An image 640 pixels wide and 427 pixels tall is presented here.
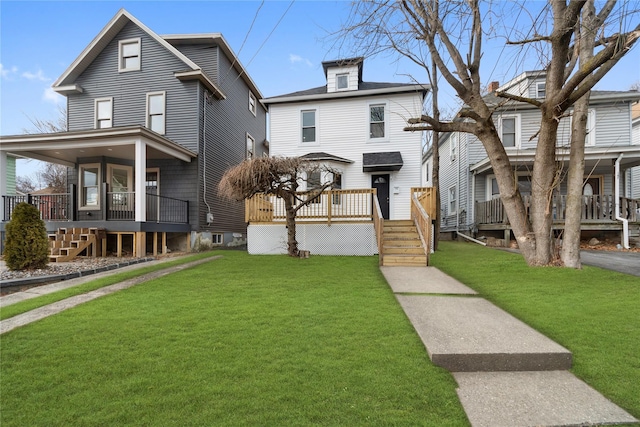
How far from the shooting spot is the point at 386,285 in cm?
557

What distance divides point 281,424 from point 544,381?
7.04 feet

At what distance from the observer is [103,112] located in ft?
42.4

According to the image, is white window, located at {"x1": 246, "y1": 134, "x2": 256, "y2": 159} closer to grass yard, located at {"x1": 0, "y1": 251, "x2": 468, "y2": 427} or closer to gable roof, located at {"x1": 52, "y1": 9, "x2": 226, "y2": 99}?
gable roof, located at {"x1": 52, "y1": 9, "x2": 226, "y2": 99}

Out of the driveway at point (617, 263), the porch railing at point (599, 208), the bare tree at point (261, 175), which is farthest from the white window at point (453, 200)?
the bare tree at point (261, 175)

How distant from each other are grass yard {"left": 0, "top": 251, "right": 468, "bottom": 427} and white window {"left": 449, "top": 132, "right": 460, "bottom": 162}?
14730 millimetres

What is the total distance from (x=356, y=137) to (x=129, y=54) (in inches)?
399

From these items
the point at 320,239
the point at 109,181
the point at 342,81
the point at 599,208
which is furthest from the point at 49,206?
the point at 599,208

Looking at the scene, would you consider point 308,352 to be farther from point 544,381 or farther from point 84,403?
point 544,381

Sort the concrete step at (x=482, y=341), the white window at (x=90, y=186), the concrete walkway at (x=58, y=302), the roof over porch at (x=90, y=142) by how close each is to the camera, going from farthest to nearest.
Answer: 1. the white window at (x=90, y=186)
2. the roof over porch at (x=90, y=142)
3. the concrete walkway at (x=58, y=302)
4. the concrete step at (x=482, y=341)

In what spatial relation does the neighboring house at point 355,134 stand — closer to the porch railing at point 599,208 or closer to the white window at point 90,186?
the porch railing at point 599,208

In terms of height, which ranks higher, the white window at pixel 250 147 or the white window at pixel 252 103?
the white window at pixel 252 103

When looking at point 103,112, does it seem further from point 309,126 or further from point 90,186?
point 309,126

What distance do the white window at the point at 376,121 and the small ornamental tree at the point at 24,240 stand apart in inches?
437

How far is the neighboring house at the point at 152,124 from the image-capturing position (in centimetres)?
1154
